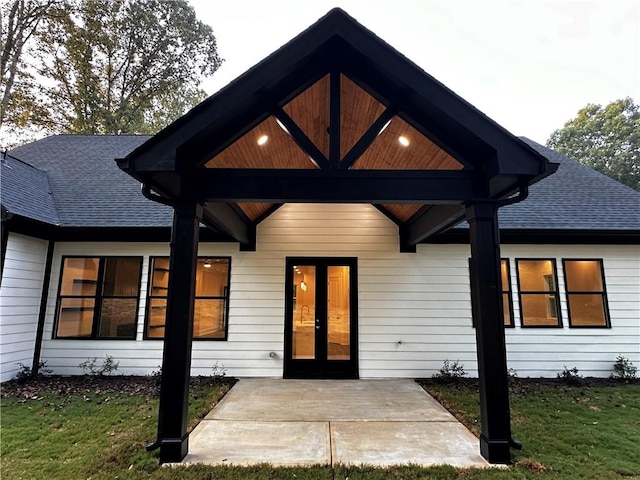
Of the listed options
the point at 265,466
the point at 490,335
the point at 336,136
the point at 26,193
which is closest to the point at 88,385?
the point at 26,193

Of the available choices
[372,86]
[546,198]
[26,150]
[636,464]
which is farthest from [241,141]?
[26,150]

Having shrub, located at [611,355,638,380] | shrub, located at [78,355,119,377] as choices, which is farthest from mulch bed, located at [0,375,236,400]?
shrub, located at [611,355,638,380]

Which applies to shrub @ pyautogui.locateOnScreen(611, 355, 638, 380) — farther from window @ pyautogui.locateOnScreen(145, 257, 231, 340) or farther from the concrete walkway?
window @ pyautogui.locateOnScreen(145, 257, 231, 340)

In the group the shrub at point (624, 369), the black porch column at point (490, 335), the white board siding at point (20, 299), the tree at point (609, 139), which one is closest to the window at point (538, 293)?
the shrub at point (624, 369)

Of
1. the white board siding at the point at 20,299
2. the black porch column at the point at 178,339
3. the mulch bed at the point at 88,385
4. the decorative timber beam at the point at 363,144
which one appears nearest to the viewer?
the black porch column at the point at 178,339

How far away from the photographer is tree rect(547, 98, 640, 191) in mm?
18000

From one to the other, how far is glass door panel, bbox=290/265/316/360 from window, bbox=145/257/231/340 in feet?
4.37

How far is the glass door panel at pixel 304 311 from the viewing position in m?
6.25

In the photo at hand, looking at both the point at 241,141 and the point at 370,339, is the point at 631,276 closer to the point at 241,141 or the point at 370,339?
the point at 370,339

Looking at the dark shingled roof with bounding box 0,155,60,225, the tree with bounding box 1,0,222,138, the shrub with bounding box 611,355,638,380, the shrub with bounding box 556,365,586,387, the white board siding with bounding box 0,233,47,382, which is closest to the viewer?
the white board siding with bounding box 0,233,47,382

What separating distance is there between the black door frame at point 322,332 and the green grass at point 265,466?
1.54 m

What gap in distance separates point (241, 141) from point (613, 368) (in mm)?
7614

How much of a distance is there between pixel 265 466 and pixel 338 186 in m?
2.70

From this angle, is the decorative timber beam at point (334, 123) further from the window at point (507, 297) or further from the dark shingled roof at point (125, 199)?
the window at point (507, 297)
